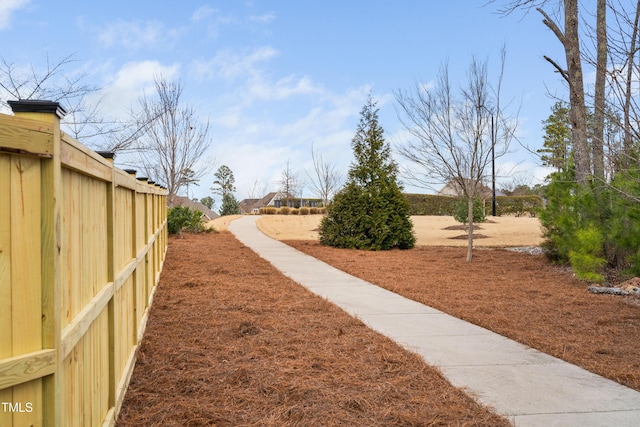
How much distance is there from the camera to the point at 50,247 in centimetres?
173

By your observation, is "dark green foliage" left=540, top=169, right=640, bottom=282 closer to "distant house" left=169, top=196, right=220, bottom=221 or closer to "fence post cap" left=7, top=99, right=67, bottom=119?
"fence post cap" left=7, top=99, right=67, bottom=119

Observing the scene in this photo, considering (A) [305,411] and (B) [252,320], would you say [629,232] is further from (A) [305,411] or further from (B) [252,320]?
(A) [305,411]

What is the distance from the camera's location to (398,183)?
1602cm

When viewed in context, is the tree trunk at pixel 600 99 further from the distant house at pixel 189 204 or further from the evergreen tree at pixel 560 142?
the distant house at pixel 189 204

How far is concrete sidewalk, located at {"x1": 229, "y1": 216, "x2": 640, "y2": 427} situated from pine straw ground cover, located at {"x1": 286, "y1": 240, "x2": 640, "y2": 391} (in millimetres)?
268

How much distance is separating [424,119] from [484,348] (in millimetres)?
8436

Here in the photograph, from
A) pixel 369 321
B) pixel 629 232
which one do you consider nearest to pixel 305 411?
pixel 369 321

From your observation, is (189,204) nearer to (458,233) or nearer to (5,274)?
(458,233)

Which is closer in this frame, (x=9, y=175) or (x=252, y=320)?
(x=9, y=175)

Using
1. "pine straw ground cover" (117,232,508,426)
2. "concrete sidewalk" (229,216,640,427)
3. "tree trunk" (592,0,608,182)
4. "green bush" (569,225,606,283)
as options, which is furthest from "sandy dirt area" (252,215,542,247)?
"pine straw ground cover" (117,232,508,426)

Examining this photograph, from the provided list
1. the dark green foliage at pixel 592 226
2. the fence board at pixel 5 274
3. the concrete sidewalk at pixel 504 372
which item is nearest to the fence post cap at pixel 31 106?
the fence board at pixel 5 274

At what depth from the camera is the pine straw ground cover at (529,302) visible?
4.91 meters

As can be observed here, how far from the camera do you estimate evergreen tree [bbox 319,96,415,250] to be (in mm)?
15680

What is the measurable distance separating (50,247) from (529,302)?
7078mm
